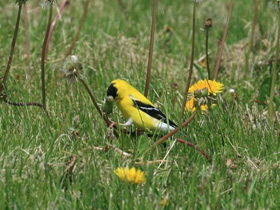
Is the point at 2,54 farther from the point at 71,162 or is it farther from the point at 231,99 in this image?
the point at 71,162

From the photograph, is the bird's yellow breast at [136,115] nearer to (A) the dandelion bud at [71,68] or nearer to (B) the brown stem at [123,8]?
(A) the dandelion bud at [71,68]

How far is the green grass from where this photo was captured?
296 cm

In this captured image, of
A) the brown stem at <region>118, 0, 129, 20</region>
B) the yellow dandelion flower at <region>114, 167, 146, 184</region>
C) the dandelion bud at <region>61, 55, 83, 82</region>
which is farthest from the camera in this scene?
the brown stem at <region>118, 0, 129, 20</region>

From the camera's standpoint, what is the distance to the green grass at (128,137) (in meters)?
2.96

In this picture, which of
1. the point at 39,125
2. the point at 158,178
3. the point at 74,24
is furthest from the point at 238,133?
the point at 74,24

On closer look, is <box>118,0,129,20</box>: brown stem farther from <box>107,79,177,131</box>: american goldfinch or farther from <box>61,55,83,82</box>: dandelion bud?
<box>61,55,83,82</box>: dandelion bud

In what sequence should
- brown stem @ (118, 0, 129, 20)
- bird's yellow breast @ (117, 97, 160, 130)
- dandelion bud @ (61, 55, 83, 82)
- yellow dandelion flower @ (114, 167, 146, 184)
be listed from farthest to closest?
brown stem @ (118, 0, 129, 20)
bird's yellow breast @ (117, 97, 160, 130)
dandelion bud @ (61, 55, 83, 82)
yellow dandelion flower @ (114, 167, 146, 184)

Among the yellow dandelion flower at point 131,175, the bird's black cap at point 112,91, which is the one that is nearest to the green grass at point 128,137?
the yellow dandelion flower at point 131,175

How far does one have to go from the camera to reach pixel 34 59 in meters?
5.75

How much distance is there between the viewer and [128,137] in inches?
141

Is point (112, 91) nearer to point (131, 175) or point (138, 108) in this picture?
point (138, 108)

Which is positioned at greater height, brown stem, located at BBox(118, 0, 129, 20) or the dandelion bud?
the dandelion bud

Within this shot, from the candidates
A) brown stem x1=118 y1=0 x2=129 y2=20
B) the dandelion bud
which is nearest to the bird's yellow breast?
the dandelion bud

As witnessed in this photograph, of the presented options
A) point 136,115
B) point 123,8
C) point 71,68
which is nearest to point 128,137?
point 136,115
